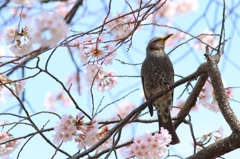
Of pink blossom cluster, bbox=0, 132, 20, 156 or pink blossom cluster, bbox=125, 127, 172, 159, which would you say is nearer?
pink blossom cluster, bbox=125, 127, 172, 159

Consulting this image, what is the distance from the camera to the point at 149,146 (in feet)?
8.48

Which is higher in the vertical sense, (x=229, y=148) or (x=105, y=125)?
(x=105, y=125)

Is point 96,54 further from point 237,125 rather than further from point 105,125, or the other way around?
point 237,125

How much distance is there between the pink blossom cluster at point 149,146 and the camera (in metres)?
2.58

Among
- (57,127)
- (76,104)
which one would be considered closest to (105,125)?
(76,104)

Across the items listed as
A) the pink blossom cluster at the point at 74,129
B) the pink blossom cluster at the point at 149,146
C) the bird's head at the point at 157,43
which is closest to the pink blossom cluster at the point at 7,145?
the pink blossom cluster at the point at 74,129

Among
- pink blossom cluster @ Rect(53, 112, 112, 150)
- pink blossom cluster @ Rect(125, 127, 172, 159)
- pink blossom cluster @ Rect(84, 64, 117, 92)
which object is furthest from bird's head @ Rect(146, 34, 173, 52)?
pink blossom cluster @ Rect(53, 112, 112, 150)

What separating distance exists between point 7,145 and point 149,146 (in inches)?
37.1

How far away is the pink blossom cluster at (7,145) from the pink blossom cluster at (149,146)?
0.79m

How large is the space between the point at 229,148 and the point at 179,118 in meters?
0.93

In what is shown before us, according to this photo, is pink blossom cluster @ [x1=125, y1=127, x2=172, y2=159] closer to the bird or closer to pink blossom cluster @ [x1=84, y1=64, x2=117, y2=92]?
pink blossom cluster @ [x1=84, y1=64, x2=117, y2=92]

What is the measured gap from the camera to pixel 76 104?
276 cm

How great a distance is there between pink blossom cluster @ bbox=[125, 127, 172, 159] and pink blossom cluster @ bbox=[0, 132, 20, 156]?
0.79m

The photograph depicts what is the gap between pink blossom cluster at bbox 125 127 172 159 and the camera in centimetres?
258
